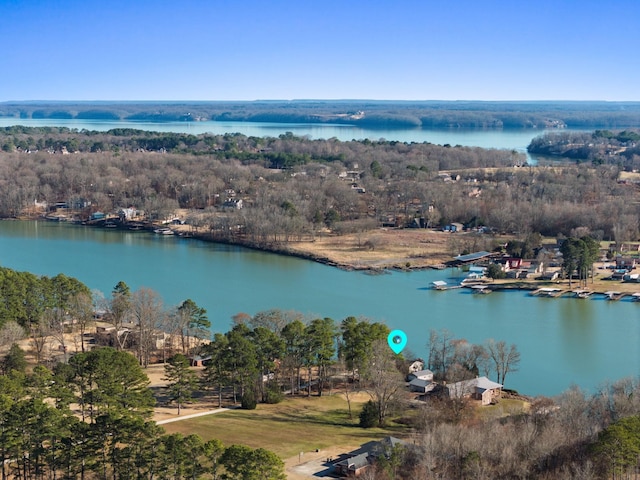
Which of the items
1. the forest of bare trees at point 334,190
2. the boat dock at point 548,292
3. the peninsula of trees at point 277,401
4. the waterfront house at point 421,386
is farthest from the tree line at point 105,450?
the forest of bare trees at point 334,190

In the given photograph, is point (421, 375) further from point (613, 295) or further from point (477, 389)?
point (613, 295)

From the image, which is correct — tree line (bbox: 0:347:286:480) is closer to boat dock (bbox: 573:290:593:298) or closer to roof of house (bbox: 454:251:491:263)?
boat dock (bbox: 573:290:593:298)

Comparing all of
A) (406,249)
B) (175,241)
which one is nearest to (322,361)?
(406,249)

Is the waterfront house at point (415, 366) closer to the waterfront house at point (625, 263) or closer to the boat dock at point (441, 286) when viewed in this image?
the boat dock at point (441, 286)

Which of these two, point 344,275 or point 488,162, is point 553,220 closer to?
point 344,275

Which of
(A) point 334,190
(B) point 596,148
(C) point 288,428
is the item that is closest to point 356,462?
(C) point 288,428

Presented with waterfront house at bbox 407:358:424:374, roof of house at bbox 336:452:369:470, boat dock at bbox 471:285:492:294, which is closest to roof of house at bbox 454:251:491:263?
boat dock at bbox 471:285:492:294
